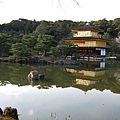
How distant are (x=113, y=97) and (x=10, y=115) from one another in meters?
4.77

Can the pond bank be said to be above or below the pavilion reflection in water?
above

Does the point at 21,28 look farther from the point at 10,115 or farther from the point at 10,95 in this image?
the point at 10,115

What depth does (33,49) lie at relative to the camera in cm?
2395

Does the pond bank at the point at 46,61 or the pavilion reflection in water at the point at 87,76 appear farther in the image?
the pond bank at the point at 46,61

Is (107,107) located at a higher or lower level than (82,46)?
lower

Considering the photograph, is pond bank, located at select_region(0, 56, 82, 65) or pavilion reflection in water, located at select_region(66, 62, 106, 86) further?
pond bank, located at select_region(0, 56, 82, 65)

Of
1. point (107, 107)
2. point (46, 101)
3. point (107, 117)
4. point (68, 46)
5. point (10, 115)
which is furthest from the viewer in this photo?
point (68, 46)

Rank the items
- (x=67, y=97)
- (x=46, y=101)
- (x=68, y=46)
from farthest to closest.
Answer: (x=68, y=46) < (x=67, y=97) < (x=46, y=101)

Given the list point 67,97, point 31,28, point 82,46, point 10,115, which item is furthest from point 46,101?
point 31,28

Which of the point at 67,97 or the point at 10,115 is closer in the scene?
the point at 10,115

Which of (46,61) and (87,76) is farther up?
(46,61)

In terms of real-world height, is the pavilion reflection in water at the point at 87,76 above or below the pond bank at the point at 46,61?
below

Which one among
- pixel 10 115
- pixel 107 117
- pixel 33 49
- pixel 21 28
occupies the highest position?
pixel 21 28

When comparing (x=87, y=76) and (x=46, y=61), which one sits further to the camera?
(x=46, y=61)
